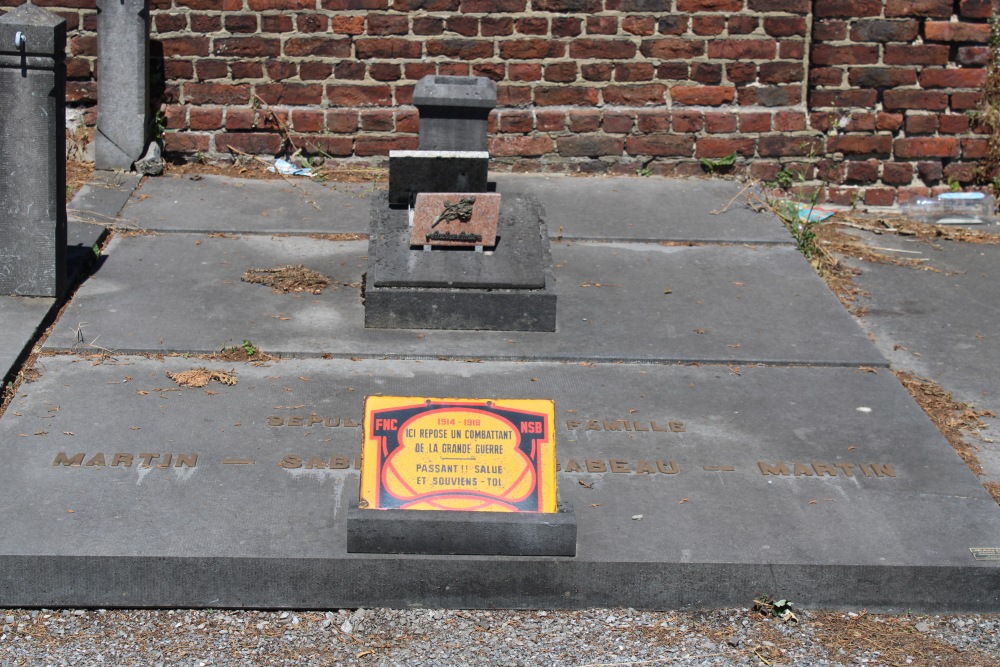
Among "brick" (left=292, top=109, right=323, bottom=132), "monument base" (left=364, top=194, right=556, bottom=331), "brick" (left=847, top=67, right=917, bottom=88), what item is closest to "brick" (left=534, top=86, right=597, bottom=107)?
"brick" (left=292, top=109, right=323, bottom=132)

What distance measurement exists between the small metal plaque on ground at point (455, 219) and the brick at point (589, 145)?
263cm

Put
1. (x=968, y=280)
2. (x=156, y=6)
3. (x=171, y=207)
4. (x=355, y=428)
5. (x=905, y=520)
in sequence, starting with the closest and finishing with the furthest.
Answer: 1. (x=905, y=520)
2. (x=355, y=428)
3. (x=968, y=280)
4. (x=171, y=207)
5. (x=156, y=6)

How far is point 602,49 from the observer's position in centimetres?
883

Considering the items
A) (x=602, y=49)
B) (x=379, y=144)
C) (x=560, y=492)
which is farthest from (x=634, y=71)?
(x=560, y=492)

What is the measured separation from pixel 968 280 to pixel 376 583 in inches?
181

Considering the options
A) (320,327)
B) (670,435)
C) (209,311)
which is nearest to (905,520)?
(670,435)

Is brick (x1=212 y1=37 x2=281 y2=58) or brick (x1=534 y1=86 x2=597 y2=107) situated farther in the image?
brick (x1=534 y1=86 x2=597 y2=107)

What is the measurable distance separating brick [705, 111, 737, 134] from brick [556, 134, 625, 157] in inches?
24.3

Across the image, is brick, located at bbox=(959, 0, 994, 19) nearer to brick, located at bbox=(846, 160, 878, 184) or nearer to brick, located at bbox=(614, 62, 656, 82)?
brick, located at bbox=(846, 160, 878, 184)

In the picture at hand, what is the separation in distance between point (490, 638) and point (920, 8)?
633 centimetres

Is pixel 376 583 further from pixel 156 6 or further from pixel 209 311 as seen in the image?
pixel 156 6

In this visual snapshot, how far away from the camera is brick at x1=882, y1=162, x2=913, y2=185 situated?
29.3 feet

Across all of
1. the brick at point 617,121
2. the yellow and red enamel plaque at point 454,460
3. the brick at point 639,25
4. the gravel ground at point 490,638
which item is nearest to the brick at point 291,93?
the brick at point 617,121

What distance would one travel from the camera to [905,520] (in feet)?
14.7
